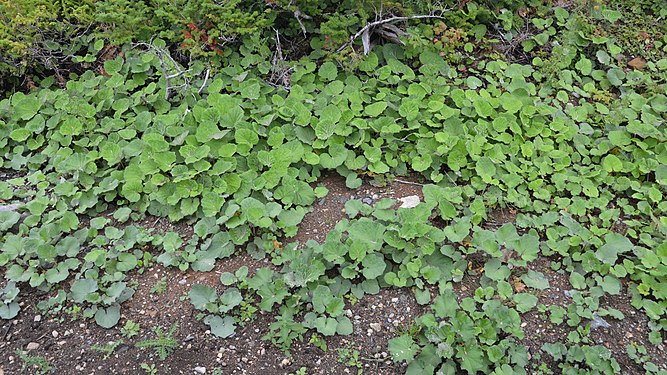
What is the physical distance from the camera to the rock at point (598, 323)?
2689 mm

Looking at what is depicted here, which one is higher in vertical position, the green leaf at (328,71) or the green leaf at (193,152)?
the green leaf at (328,71)

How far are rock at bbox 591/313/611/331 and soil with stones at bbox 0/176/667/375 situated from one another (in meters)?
0.02

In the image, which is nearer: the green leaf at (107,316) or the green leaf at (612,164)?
the green leaf at (107,316)

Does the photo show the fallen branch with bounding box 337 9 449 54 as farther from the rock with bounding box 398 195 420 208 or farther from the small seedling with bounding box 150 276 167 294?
the small seedling with bounding box 150 276 167 294

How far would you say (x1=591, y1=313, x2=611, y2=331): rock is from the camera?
2689 millimetres

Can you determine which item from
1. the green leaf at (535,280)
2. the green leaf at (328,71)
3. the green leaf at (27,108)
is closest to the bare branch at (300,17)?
the green leaf at (328,71)

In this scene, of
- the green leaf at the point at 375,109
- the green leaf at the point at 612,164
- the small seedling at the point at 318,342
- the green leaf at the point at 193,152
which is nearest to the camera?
the small seedling at the point at 318,342

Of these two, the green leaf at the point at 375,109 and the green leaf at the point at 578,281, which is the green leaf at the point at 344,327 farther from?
the green leaf at the point at 375,109

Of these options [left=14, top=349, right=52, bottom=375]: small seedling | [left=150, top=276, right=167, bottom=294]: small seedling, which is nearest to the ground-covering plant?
[left=150, top=276, right=167, bottom=294]: small seedling

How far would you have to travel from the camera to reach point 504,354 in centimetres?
253

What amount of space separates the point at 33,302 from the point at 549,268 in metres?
2.75

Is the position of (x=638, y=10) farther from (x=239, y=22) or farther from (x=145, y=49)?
(x=145, y=49)

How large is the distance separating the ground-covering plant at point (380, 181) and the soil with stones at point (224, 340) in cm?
5

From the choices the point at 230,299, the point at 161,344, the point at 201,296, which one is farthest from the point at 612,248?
the point at 161,344
